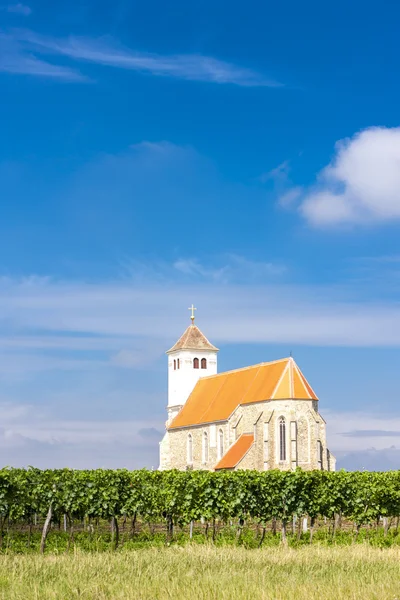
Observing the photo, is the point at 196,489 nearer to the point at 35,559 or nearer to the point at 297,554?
the point at 297,554

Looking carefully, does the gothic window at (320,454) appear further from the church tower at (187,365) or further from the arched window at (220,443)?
the church tower at (187,365)

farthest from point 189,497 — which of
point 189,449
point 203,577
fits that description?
point 189,449

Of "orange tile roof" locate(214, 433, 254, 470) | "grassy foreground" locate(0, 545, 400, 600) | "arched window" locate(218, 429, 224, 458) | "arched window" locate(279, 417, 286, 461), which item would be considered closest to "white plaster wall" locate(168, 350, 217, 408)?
"arched window" locate(218, 429, 224, 458)

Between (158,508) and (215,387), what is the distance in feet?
144

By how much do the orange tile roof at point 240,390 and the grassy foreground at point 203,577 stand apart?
4280cm

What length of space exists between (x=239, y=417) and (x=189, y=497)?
36.6 meters

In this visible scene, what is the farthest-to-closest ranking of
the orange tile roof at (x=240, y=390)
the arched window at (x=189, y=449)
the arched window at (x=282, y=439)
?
1. the arched window at (x=189, y=449)
2. the orange tile roof at (x=240, y=390)
3. the arched window at (x=282, y=439)

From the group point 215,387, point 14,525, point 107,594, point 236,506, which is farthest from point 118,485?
point 215,387

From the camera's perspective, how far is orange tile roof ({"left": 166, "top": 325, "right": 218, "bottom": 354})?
79.7 metres

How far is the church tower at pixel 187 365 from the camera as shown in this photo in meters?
78.8

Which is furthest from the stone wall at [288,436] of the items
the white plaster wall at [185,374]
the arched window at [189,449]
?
the white plaster wall at [185,374]

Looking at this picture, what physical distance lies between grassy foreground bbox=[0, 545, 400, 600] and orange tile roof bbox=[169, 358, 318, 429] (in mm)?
42802

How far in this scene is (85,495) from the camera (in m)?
28.0

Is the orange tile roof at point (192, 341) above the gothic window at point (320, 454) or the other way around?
above
